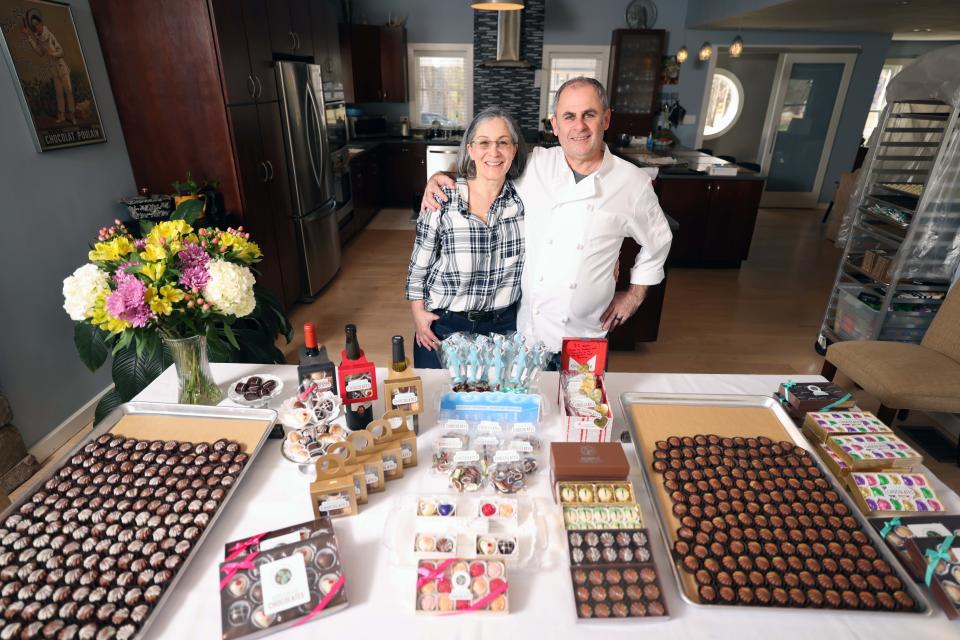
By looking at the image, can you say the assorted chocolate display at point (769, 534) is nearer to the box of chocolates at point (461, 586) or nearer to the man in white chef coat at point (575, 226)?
the box of chocolates at point (461, 586)

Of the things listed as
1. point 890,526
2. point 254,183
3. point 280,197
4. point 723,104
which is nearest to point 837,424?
point 890,526

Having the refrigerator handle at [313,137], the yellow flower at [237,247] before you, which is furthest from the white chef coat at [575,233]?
the refrigerator handle at [313,137]

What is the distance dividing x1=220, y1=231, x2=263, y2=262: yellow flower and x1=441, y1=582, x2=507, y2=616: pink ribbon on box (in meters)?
0.84

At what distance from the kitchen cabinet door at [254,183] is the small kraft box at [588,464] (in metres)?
2.44

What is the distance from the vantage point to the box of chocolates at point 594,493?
36.9 inches

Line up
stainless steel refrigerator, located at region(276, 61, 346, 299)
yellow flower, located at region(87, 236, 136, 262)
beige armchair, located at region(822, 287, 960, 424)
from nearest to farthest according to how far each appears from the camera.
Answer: yellow flower, located at region(87, 236, 136, 262) → beige armchair, located at region(822, 287, 960, 424) → stainless steel refrigerator, located at region(276, 61, 346, 299)

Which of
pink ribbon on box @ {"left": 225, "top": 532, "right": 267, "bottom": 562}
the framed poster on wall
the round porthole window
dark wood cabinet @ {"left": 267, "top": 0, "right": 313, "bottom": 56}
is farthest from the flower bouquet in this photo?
the round porthole window

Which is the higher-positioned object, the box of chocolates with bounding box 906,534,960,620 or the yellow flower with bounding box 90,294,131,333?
the yellow flower with bounding box 90,294,131,333

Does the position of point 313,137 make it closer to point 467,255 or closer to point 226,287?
point 467,255

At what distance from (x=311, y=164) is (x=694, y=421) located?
132 inches

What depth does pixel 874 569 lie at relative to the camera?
0.83 meters

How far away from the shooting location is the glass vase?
3.88 ft

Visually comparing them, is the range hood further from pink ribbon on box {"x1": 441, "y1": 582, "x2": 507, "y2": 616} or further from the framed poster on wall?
pink ribbon on box {"x1": 441, "y1": 582, "x2": 507, "y2": 616}

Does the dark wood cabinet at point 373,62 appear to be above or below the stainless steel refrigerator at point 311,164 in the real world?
above
